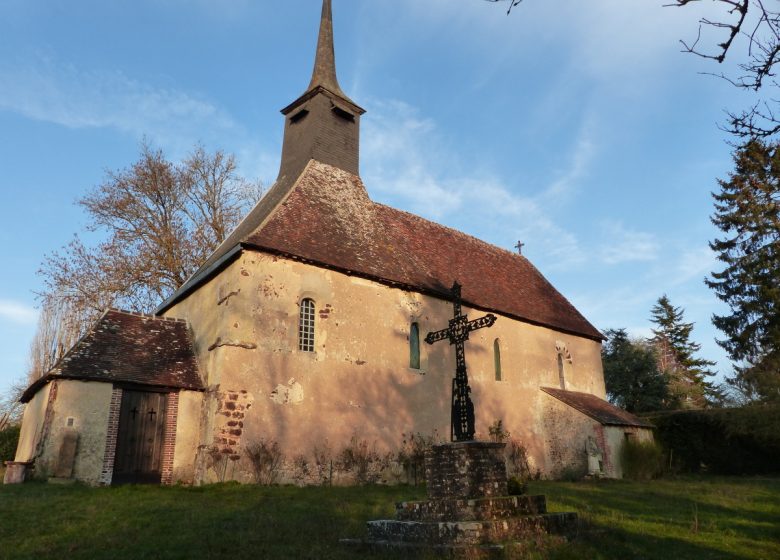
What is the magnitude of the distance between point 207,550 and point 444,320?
1185cm

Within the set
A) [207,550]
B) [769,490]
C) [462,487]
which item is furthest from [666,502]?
[207,550]

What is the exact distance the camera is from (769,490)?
13414mm

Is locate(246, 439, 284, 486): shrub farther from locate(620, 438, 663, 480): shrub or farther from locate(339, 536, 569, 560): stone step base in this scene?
locate(620, 438, 663, 480): shrub

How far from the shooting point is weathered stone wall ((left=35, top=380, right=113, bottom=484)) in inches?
472

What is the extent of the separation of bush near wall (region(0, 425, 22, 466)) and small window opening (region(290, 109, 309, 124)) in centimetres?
1441

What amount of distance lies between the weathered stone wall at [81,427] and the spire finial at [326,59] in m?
12.4

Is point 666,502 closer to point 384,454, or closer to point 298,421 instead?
point 384,454

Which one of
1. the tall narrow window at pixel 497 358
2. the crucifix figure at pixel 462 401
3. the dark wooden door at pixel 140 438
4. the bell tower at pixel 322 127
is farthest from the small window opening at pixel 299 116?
the crucifix figure at pixel 462 401

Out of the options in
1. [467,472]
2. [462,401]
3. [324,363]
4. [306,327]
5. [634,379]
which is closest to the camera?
[467,472]

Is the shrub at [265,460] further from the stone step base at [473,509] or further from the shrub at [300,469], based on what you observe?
the stone step base at [473,509]

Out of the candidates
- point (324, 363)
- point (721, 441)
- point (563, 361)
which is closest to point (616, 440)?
point (563, 361)

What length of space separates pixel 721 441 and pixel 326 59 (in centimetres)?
2112

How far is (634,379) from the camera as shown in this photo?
105 ft

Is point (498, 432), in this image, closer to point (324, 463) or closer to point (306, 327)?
point (324, 463)
